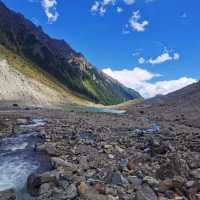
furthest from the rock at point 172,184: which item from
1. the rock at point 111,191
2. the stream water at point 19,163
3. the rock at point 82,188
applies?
the stream water at point 19,163

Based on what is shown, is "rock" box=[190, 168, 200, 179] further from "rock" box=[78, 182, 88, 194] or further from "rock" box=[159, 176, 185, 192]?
"rock" box=[78, 182, 88, 194]

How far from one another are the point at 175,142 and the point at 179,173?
38.8ft

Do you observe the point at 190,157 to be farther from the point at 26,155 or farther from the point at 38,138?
the point at 38,138

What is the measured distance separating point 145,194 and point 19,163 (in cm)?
1058

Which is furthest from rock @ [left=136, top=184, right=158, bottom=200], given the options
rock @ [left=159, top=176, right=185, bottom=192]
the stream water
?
the stream water

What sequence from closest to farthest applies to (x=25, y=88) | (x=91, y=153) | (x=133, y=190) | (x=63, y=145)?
1. (x=133, y=190)
2. (x=91, y=153)
3. (x=63, y=145)
4. (x=25, y=88)

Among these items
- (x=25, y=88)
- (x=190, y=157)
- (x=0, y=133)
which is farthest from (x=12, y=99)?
(x=190, y=157)

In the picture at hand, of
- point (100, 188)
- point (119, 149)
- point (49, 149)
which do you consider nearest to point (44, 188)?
point (100, 188)

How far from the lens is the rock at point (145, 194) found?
44.3ft

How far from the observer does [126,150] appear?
80.1ft

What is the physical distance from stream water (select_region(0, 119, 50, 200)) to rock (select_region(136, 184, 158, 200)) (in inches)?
197

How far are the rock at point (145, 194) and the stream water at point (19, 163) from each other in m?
5.01

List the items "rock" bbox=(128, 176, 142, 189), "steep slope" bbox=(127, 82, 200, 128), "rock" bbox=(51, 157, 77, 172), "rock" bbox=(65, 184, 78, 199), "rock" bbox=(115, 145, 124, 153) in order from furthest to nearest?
"steep slope" bbox=(127, 82, 200, 128)
"rock" bbox=(115, 145, 124, 153)
"rock" bbox=(51, 157, 77, 172)
"rock" bbox=(128, 176, 142, 189)
"rock" bbox=(65, 184, 78, 199)

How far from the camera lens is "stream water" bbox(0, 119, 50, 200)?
55.8 ft
